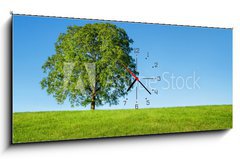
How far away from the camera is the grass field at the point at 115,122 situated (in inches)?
140

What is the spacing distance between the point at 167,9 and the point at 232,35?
787 mm

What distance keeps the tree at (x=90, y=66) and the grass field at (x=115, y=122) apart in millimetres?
136

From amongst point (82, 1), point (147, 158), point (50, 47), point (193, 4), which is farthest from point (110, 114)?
point (193, 4)

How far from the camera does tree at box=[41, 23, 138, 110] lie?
3.64 m

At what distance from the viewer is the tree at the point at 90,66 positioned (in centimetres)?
364

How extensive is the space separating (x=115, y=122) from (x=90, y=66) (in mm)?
578

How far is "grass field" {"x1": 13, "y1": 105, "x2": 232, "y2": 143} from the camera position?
3.55 m

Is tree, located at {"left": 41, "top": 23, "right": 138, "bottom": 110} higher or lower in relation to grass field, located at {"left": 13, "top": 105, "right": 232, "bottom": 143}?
higher

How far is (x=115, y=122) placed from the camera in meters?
3.83

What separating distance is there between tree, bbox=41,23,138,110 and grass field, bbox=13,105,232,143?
0.45 feet

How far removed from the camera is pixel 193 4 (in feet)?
13.5

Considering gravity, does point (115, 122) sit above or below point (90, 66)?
below

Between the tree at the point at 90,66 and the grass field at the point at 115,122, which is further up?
the tree at the point at 90,66

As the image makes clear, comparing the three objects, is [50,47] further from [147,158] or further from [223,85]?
[223,85]
